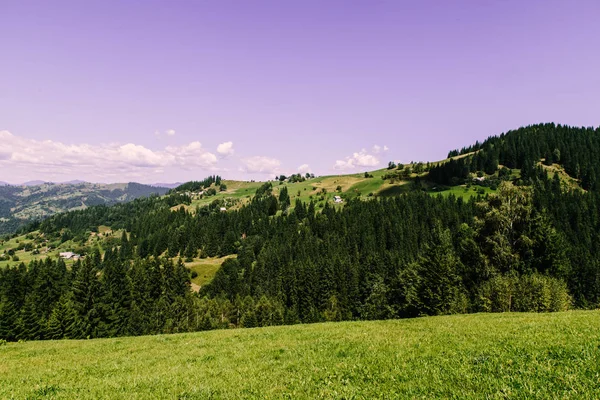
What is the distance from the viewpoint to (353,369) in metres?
12.8

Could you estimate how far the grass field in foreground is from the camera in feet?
31.8

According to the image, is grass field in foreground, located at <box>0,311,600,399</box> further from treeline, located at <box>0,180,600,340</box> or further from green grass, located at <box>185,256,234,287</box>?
green grass, located at <box>185,256,234,287</box>

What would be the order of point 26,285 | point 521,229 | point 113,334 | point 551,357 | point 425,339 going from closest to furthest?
point 551,357 → point 425,339 → point 521,229 → point 113,334 → point 26,285

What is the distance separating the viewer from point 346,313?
113188 millimetres

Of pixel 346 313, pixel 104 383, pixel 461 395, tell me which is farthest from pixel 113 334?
pixel 461 395

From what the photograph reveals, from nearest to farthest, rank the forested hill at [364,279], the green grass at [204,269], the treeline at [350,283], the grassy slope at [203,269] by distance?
1. the treeline at [350,283]
2. the forested hill at [364,279]
3. the grassy slope at [203,269]
4. the green grass at [204,269]

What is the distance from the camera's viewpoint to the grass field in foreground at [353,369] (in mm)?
9695

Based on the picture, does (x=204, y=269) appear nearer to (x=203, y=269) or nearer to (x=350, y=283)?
(x=203, y=269)

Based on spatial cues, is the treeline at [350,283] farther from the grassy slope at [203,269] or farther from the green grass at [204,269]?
the grassy slope at [203,269]

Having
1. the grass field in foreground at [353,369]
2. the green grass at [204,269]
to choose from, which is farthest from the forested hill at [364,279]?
the grass field in foreground at [353,369]

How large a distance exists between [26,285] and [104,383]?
129536 millimetres

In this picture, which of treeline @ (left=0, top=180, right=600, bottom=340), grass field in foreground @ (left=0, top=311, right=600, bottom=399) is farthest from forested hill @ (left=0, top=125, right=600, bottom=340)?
grass field in foreground @ (left=0, top=311, right=600, bottom=399)

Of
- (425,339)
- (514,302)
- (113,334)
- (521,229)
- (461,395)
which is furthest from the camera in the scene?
(113,334)

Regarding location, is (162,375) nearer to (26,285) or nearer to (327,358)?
(327,358)
